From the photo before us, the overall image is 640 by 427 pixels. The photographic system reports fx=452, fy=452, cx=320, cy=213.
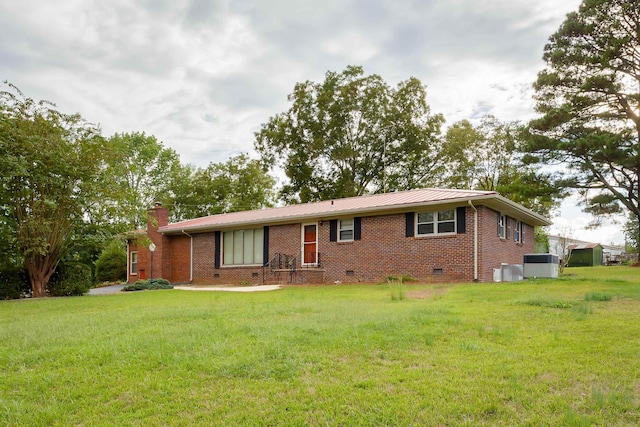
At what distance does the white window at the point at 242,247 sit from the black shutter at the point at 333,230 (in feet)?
11.7

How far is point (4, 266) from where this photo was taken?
14.2 metres

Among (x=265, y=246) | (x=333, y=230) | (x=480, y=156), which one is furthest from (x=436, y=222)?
(x=480, y=156)

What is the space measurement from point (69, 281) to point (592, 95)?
25608 mm

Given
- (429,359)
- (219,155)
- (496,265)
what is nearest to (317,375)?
(429,359)

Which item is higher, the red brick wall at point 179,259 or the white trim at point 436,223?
the white trim at point 436,223

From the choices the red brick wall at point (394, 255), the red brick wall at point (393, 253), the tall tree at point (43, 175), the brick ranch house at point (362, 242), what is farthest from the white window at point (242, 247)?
the tall tree at point (43, 175)

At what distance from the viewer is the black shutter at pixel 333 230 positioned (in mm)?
16812

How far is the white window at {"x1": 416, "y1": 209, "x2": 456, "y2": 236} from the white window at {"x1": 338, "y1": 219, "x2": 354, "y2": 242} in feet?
8.72

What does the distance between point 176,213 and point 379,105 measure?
19.2 m

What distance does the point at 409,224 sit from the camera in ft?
49.1

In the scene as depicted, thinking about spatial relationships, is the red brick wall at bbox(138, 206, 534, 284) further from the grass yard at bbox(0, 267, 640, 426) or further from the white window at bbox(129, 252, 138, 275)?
the grass yard at bbox(0, 267, 640, 426)

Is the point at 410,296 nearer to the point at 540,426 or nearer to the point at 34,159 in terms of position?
the point at 540,426

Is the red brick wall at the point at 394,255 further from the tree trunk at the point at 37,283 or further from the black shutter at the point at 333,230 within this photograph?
the tree trunk at the point at 37,283

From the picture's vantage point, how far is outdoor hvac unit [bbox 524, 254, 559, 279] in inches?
650
